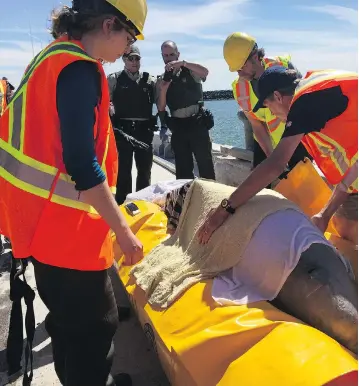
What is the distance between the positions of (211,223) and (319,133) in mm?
660

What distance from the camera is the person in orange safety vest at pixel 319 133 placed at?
1879 millimetres

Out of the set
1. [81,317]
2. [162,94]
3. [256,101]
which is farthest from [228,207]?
[162,94]

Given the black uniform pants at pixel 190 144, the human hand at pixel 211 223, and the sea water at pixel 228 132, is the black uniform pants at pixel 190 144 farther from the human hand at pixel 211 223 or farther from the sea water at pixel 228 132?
the human hand at pixel 211 223

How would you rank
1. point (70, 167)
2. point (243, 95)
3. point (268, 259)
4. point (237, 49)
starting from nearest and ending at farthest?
point (70, 167)
point (268, 259)
point (237, 49)
point (243, 95)

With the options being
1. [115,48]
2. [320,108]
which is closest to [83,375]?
[115,48]

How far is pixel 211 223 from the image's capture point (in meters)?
2.14

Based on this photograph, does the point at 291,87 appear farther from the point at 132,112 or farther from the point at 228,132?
the point at 228,132

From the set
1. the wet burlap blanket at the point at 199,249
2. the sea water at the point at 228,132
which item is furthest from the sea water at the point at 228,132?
the wet burlap blanket at the point at 199,249

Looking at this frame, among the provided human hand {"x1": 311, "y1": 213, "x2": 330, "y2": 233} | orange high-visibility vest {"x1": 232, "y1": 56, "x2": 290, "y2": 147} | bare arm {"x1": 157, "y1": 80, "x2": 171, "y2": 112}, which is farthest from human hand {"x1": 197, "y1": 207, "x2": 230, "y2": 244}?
bare arm {"x1": 157, "y1": 80, "x2": 171, "y2": 112}

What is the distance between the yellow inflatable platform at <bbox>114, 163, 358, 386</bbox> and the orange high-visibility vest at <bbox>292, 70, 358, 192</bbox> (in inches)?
32.8

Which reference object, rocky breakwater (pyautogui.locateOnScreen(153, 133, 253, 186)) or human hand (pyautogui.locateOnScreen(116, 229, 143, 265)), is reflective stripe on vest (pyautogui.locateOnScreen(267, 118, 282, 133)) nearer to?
rocky breakwater (pyautogui.locateOnScreen(153, 133, 253, 186))

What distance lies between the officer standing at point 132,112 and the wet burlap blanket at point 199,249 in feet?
6.51

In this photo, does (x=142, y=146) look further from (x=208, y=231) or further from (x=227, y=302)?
(x=227, y=302)

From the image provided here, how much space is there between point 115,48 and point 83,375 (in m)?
1.20
